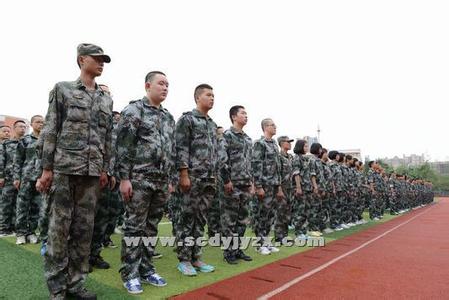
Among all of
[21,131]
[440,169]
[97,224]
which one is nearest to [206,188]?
[97,224]

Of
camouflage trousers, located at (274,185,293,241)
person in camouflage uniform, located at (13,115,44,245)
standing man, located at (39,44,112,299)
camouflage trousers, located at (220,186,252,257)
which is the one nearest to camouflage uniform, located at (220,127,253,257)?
camouflage trousers, located at (220,186,252,257)

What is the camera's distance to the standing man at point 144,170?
3434 mm

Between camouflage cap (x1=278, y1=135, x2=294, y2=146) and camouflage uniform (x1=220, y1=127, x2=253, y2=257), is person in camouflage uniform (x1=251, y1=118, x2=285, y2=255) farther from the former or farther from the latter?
camouflage cap (x1=278, y1=135, x2=294, y2=146)

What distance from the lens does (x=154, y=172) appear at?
3.55m

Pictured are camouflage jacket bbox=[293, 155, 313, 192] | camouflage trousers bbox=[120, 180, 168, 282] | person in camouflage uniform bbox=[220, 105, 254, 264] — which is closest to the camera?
camouflage trousers bbox=[120, 180, 168, 282]

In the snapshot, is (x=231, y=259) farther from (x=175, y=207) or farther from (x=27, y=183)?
(x=27, y=183)

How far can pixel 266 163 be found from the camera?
5.90 m

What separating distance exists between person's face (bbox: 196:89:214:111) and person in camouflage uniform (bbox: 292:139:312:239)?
3.67 meters

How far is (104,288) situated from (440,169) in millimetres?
137255

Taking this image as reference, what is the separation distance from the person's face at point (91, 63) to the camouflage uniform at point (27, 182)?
3454 mm

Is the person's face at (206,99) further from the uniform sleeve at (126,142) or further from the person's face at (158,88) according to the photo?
the uniform sleeve at (126,142)

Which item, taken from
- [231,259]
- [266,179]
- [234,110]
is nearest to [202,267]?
[231,259]

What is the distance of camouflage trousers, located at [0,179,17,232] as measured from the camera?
257 inches

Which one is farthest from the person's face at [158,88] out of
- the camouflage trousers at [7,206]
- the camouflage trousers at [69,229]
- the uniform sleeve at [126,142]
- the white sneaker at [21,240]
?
the camouflage trousers at [7,206]
